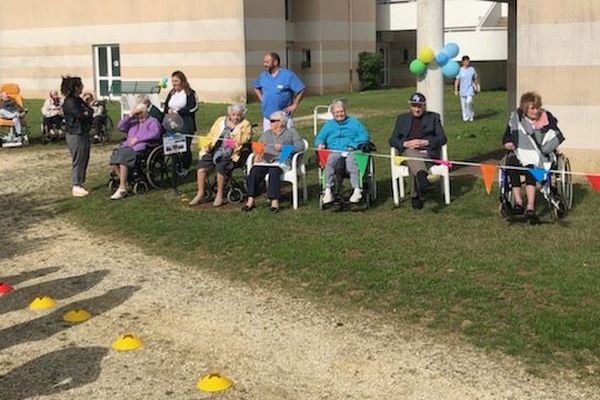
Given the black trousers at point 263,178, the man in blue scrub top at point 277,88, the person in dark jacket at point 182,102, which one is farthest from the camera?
the person in dark jacket at point 182,102

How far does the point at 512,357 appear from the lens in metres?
4.97

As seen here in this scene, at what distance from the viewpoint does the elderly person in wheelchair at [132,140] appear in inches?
416

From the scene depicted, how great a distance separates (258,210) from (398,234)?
78.4 inches

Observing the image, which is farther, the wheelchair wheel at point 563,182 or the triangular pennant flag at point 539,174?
the wheelchair wheel at point 563,182

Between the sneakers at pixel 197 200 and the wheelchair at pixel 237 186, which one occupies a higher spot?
the wheelchair at pixel 237 186

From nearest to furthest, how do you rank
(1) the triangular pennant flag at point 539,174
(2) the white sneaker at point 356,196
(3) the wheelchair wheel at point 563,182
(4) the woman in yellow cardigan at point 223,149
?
(1) the triangular pennant flag at point 539,174 → (3) the wheelchair wheel at point 563,182 → (2) the white sneaker at point 356,196 → (4) the woman in yellow cardigan at point 223,149

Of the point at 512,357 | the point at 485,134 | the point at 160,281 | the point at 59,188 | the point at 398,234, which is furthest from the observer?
the point at 485,134

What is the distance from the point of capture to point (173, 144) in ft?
34.1

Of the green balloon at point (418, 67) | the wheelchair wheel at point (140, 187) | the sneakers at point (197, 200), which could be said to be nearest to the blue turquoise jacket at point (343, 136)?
the sneakers at point (197, 200)

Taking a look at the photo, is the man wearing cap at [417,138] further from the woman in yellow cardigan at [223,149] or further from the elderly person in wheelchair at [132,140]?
the elderly person in wheelchair at [132,140]

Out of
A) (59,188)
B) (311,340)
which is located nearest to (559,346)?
(311,340)

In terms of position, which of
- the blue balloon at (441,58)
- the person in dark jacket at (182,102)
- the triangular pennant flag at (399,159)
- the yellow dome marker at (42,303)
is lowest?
the yellow dome marker at (42,303)

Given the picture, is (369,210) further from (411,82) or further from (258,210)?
(411,82)

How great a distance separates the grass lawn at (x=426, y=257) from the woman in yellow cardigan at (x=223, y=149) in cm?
36
